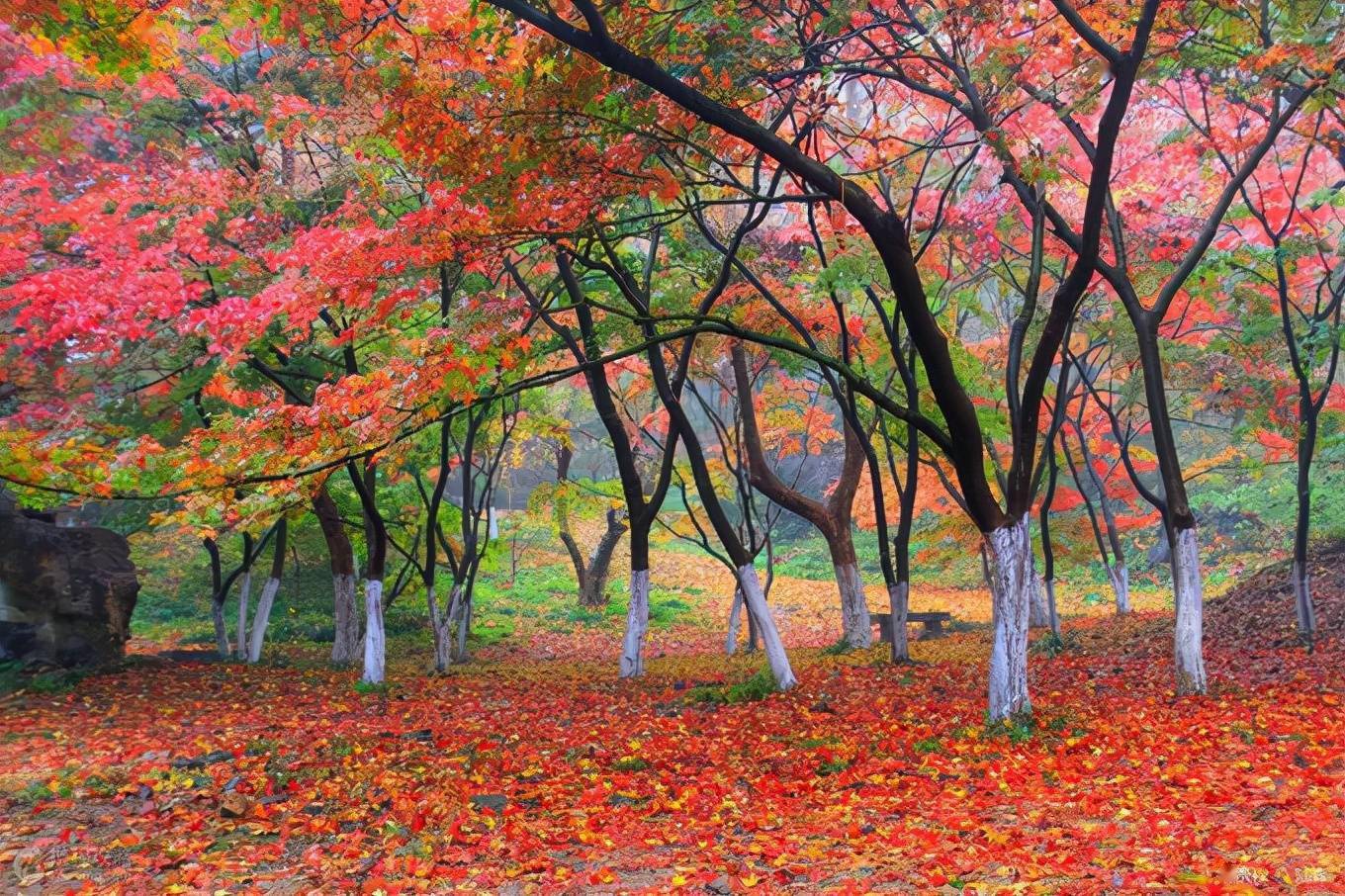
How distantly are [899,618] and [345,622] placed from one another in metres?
8.67

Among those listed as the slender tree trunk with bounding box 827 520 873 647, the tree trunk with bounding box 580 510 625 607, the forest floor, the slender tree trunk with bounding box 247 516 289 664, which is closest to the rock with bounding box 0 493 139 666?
the forest floor

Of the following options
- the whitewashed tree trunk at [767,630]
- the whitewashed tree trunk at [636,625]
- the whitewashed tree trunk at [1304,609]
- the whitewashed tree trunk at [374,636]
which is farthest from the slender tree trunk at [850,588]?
the whitewashed tree trunk at [374,636]

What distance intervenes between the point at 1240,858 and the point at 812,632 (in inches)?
771

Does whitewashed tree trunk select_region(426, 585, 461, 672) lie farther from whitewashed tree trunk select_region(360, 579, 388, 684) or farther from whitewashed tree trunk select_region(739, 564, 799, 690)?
whitewashed tree trunk select_region(739, 564, 799, 690)

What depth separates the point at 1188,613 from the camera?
313 inches

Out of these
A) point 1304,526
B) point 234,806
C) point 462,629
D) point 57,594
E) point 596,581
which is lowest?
point 234,806

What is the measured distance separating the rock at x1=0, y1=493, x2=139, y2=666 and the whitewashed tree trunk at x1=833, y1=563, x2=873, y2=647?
10.6m

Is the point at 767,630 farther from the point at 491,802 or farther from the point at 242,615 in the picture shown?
the point at 242,615

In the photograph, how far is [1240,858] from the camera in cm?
399

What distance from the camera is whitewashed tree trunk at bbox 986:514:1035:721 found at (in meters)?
7.28

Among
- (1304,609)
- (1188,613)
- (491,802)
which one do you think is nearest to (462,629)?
(491,802)

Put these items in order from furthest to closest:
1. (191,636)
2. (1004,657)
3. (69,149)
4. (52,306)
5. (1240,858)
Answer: (191,636) → (69,149) → (52,306) → (1004,657) → (1240,858)

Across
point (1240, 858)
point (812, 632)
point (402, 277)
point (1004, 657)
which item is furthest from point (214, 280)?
point (812, 632)

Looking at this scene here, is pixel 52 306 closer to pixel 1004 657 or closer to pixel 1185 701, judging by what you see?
pixel 1004 657
